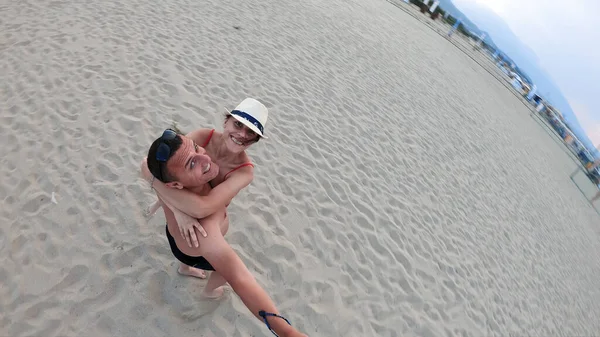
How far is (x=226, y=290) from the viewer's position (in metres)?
2.75

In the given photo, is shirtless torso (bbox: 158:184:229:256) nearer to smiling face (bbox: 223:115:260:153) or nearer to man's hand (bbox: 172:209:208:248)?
man's hand (bbox: 172:209:208:248)

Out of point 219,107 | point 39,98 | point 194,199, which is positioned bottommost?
point 39,98

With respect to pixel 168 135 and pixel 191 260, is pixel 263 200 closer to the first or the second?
pixel 191 260

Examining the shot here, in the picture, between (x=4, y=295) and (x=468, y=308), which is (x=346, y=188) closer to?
(x=468, y=308)

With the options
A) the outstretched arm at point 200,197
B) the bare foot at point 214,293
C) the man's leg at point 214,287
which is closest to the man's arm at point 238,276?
the outstretched arm at point 200,197

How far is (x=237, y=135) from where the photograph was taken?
2.03m

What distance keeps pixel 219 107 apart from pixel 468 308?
12.9 ft

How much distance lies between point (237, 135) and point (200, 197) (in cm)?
41

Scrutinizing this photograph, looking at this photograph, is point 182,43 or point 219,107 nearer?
point 219,107

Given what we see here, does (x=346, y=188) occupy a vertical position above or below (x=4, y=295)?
above

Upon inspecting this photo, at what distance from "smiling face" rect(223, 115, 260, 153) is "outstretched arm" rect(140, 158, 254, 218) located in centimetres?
16

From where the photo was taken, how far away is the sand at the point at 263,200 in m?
2.62

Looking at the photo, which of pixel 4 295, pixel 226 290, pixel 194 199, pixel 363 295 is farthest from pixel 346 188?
pixel 4 295

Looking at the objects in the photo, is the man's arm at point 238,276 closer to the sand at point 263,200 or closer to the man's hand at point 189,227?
the man's hand at point 189,227
